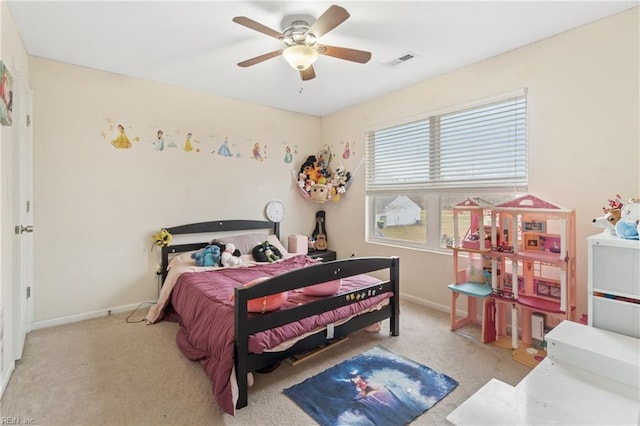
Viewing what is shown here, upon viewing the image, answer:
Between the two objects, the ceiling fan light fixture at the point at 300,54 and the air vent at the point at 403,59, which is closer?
the ceiling fan light fixture at the point at 300,54

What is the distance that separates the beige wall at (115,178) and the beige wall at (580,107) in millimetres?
2950

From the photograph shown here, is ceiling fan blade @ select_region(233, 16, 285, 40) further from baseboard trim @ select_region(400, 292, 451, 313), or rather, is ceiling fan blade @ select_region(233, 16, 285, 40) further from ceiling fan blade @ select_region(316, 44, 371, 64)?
baseboard trim @ select_region(400, 292, 451, 313)

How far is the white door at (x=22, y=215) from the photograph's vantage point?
7.36 feet

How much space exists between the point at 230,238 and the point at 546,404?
332 cm

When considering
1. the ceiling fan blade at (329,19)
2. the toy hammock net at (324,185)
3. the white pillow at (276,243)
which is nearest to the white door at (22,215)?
the ceiling fan blade at (329,19)

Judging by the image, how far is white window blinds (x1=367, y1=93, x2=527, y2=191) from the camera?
2.73 m

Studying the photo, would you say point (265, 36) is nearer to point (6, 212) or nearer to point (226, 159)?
point (226, 159)

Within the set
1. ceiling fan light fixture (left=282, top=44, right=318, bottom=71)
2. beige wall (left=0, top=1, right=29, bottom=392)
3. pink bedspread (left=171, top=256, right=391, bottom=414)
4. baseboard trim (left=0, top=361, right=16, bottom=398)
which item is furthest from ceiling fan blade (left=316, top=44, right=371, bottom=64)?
baseboard trim (left=0, top=361, right=16, bottom=398)

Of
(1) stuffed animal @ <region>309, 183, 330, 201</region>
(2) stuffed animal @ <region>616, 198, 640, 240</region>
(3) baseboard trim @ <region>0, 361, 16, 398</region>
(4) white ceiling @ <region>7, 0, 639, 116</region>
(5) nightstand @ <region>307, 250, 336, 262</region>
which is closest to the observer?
(2) stuffed animal @ <region>616, 198, 640, 240</region>

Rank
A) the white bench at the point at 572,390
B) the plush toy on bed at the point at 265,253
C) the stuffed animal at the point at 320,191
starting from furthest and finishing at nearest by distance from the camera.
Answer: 1. the stuffed animal at the point at 320,191
2. the plush toy on bed at the point at 265,253
3. the white bench at the point at 572,390

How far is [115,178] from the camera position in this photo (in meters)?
3.22

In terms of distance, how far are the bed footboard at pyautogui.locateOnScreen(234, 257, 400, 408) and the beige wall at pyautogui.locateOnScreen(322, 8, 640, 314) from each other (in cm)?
146

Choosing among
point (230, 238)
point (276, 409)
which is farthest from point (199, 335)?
point (230, 238)

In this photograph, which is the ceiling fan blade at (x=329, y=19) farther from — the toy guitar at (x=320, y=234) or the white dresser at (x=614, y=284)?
the toy guitar at (x=320, y=234)
